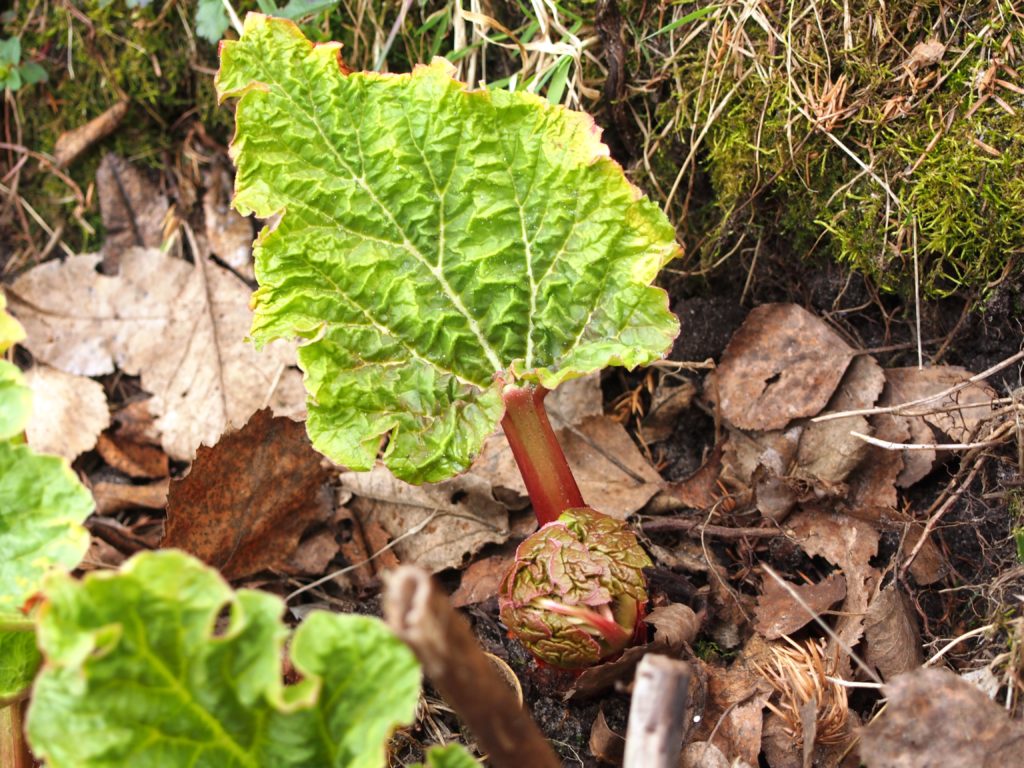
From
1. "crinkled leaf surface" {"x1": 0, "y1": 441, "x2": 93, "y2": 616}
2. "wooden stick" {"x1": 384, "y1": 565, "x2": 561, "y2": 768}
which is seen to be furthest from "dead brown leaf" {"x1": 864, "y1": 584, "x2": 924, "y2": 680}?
"crinkled leaf surface" {"x1": 0, "y1": 441, "x2": 93, "y2": 616}

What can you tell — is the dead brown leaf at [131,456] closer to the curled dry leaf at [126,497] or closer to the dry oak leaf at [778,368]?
the curled dry leaf at [126,497]

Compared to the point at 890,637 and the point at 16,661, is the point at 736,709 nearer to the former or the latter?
the point at 890,637

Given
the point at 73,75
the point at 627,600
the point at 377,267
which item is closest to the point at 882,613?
the point at 627,600

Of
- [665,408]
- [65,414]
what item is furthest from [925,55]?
[65,414]

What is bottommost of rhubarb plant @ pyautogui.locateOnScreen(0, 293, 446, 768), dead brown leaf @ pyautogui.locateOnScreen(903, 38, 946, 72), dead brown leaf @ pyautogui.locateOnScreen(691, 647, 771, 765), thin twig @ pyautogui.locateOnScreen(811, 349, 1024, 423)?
dead brown leaf @ pyautogui.locateOnScreen(691, 647, 771, 765)

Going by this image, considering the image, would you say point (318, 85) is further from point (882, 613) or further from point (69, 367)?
point (882, 613)

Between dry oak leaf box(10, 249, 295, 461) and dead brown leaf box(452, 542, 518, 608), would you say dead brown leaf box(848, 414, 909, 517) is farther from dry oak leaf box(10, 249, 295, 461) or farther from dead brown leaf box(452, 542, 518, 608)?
dry oak leaf box(10, 249, 295, 461)
